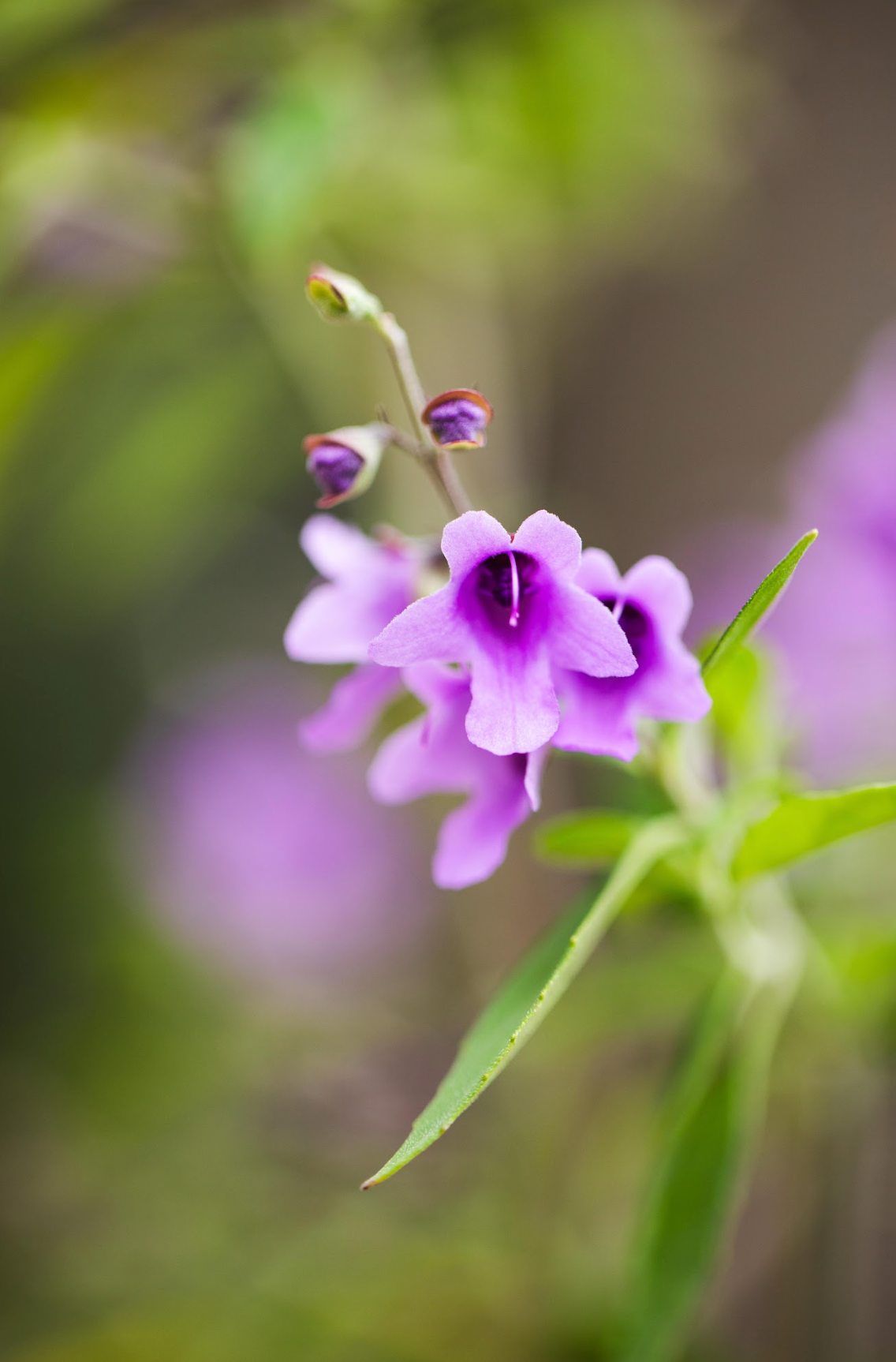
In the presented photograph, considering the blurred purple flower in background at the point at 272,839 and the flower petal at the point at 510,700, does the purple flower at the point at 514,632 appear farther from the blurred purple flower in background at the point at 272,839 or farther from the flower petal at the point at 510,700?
A: the blurred purple flower in background at the point at 272,839

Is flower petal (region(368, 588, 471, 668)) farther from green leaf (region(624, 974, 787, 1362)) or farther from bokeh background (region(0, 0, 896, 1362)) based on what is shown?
bokeh background (region(0, 0, 896, 1362))

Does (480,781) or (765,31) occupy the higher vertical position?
(765,31)

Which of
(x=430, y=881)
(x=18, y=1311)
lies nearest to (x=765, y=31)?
(x=430, y=881)

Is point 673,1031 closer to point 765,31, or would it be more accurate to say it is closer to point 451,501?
point 451,501

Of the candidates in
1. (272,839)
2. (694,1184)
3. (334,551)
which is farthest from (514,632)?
(272,839)

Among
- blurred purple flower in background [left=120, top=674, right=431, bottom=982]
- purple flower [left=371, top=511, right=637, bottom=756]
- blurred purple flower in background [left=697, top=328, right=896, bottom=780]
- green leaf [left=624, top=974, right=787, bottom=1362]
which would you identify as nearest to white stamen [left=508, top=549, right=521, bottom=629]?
purple flower [left=371, top=511, right=637, bottom=756]

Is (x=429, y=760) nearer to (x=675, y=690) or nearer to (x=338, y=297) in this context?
(x=675, y=690)
